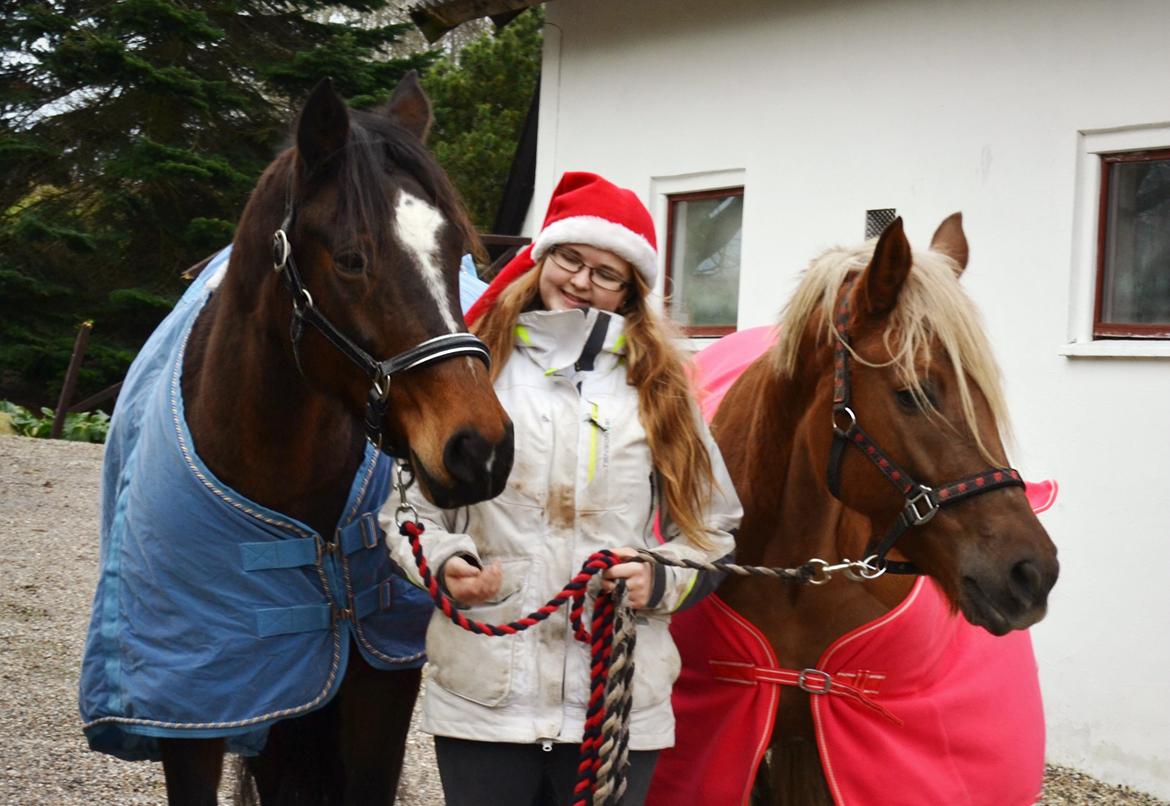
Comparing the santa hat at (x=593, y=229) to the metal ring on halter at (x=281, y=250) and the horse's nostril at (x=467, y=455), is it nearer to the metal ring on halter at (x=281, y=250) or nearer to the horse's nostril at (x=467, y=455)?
the metal ring on halter at (x=281, y=250)

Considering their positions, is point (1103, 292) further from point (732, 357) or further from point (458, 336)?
point (458, 336)

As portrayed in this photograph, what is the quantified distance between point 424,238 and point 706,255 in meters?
4.69

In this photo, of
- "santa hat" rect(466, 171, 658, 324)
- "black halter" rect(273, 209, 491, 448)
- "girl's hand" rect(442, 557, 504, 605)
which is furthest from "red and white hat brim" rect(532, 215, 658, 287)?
"girl's hand" rect(442, 557, 504, 605)

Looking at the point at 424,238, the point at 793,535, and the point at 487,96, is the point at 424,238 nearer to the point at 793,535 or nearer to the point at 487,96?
the point at 793,535

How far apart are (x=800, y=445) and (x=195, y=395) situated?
1.31 metres

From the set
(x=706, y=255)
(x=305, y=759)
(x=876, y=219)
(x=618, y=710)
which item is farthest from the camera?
(x=706, y=255)

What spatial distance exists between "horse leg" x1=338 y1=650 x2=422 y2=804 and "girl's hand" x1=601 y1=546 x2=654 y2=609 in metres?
0.92

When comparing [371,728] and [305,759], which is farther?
[305,759]

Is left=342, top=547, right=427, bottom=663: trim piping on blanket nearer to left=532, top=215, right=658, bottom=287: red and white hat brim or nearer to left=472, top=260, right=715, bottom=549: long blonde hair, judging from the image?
left=472, top=260, right=715, bottom=549: long blonde hair

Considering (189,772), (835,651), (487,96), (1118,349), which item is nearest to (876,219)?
(1118,349)

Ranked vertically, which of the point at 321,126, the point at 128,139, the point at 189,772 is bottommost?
the point at 189,772

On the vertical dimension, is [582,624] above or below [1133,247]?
below

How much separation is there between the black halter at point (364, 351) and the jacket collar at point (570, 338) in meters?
0.17

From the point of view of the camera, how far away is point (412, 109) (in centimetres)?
276
